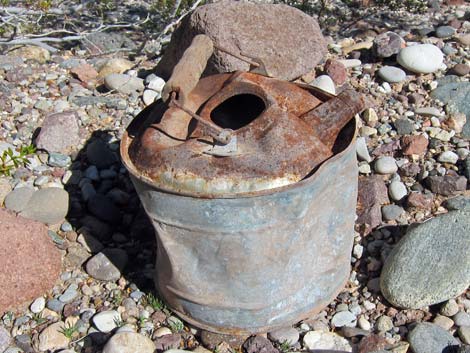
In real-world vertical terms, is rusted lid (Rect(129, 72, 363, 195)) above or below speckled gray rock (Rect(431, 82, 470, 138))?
above

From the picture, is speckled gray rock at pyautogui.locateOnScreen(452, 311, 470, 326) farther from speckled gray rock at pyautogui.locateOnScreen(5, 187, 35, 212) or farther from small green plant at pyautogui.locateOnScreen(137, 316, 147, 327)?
speckled gray rock at pyautogui.locateOnScreen(5, 187, 35, 212)

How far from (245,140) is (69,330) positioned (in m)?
1.10

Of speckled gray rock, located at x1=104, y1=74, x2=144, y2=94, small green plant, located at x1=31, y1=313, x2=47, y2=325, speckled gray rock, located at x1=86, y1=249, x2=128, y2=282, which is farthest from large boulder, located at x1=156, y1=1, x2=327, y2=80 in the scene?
small green plant, located at x1=31, y1=313, x2=47, y2=325

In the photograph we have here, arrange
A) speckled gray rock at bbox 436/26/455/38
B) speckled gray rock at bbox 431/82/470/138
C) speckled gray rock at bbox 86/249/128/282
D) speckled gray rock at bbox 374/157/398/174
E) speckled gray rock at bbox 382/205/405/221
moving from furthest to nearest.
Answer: speckled gray rock at bbox 436/26/455/38, speckled gray rock at bbox 431/82/470/138, speckled gray rock at bbox 374/157/398/174, speckled gray rock at bbox 382/205/405/221, speckled gray rock at bbox 86/249/128/282

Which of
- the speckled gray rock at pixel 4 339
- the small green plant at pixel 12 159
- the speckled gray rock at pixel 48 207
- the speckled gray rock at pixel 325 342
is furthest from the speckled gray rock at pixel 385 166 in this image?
the speckled gray rock at pixel 4 339

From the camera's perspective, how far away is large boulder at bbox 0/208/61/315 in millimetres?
2980

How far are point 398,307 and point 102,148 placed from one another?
1776mm

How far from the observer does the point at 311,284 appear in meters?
2.73

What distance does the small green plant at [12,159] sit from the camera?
3.60 metres

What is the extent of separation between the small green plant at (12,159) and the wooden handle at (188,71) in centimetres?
138

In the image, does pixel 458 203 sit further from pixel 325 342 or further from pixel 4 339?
pixel 4 339

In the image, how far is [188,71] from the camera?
2527 mm

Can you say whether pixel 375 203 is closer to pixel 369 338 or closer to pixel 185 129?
pixel 369 338

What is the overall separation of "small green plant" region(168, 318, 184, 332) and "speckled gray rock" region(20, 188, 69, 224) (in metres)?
0.85
